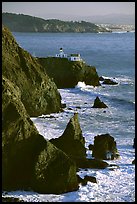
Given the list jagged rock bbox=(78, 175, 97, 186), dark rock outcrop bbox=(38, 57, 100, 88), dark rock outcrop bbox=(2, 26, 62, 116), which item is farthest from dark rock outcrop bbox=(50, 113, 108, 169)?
dark rock outcrop bbox=(38, 57, 100, 88)

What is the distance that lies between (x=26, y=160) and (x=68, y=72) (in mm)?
48624

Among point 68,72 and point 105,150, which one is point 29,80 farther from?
point 68,72

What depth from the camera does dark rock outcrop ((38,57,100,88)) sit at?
75.2 m

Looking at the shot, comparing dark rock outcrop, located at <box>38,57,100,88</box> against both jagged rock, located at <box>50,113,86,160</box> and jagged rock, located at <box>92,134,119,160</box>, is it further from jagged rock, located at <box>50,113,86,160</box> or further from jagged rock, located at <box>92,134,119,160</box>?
jagged rock, located at <box>50,113,86,160</box>

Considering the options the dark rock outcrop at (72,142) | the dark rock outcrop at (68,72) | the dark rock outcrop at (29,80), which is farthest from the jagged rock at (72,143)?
the dark rock outcrop at (68,72)

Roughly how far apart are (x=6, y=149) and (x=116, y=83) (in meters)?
54.2

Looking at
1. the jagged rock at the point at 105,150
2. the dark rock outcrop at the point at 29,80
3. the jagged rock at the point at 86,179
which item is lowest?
the jagged rock at the point at 86,179

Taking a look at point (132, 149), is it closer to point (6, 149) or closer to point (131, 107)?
point (6, 149)

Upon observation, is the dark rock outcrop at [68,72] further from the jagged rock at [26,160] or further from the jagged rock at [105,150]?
the jagged rock at [26,160]

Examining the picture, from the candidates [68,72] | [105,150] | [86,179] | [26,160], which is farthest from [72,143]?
[68,72]

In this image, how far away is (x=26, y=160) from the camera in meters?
28.2

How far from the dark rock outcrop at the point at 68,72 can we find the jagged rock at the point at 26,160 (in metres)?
45.7

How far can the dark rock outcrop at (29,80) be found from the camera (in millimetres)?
50312

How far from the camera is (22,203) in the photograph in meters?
24.9
